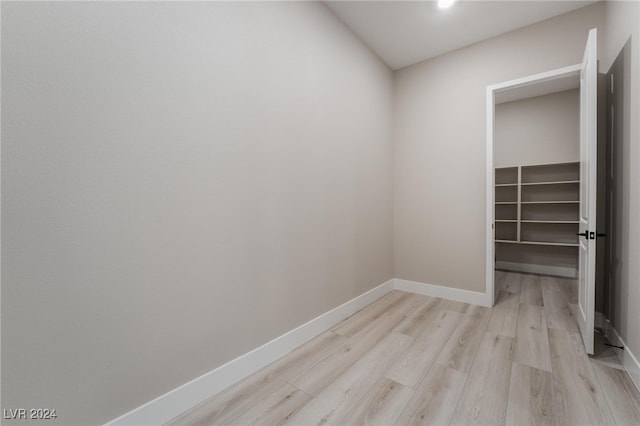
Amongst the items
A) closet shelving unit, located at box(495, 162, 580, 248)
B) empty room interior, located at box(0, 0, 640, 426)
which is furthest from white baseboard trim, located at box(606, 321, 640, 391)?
closet shelving unit, located at box(495, 162, 580, 248)

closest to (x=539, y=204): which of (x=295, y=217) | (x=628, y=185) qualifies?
(x=628, y=185)

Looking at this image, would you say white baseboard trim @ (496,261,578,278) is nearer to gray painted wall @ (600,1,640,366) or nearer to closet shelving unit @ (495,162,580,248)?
closet shelving unit @ (495,162,580,248)

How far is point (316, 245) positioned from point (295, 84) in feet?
4.34

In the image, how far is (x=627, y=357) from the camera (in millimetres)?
1722

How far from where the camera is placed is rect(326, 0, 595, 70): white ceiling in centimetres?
236

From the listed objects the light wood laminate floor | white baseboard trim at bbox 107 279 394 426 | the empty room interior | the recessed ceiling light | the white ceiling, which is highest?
the white ceiling

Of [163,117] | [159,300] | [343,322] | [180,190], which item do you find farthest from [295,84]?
[343,322]

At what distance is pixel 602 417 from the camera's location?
4.44 feet

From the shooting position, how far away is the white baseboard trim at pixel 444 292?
290 cm

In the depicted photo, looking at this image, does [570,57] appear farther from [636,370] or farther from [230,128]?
[230,128]

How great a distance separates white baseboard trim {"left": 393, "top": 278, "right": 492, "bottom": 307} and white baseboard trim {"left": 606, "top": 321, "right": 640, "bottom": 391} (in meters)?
0.91

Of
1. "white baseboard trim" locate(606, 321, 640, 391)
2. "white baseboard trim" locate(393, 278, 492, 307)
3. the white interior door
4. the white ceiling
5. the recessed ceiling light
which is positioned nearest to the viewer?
"white baseboard trim" locate(606, 321, 640, 391)

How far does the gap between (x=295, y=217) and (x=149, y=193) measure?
1018mm

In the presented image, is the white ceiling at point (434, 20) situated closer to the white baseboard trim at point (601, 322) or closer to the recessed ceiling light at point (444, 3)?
the recessed ceiling light at point (444, 3)
